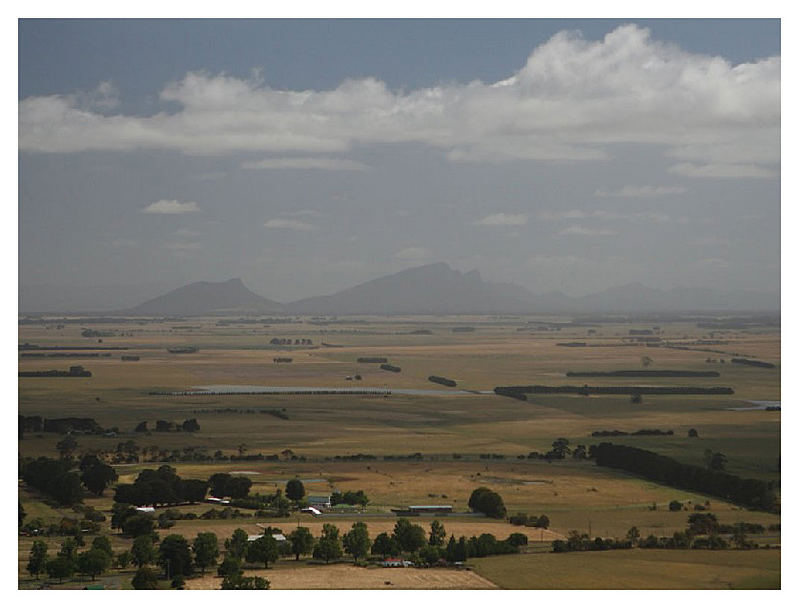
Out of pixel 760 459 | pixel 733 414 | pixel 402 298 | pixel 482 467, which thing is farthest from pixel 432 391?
pixel 760 459

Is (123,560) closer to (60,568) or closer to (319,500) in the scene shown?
(60,568)

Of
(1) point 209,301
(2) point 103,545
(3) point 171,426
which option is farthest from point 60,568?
(1) point 209,301

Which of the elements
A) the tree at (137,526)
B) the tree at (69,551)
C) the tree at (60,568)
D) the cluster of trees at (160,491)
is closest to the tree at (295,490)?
the cluster of trees at (160,491)

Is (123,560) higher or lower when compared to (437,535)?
lower

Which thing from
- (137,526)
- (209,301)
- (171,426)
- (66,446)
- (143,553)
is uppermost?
(209,301)

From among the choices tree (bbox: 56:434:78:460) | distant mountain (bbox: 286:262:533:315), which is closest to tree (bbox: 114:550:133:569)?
tree (bbox: 56:434:78:460)

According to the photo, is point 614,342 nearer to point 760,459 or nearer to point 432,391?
point 432,391
